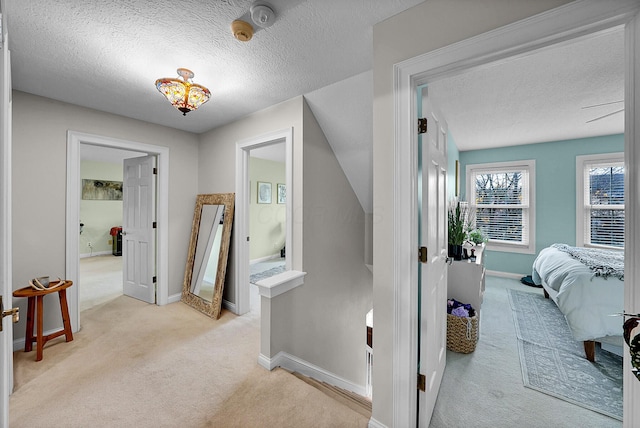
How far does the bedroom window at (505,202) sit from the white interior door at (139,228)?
544 centimetres

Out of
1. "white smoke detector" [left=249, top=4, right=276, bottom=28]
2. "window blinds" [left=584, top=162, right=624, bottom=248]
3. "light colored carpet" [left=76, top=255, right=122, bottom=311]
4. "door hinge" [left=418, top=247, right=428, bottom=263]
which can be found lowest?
"light colored carpet" [left=76, top=255, right=122, bottom=311]

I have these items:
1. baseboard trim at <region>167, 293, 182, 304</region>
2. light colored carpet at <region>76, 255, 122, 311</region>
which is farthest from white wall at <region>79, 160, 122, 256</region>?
baseboard trim at <region>167, 293, 182, 304</region>

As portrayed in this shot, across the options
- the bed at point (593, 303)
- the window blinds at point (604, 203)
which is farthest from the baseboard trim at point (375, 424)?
the window blinds at point (604, 203)

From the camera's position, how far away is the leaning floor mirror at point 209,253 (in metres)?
3.12

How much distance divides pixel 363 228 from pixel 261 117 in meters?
1.80

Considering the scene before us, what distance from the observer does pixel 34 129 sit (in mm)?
2420

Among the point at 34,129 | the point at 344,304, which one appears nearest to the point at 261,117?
the point at 34,129

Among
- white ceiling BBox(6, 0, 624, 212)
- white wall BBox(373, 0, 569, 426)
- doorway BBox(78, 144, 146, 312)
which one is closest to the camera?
white wall BBox(373, 0, 569, 426)

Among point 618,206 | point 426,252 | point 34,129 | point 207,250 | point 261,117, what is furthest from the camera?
point 618,206

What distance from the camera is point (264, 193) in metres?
6.09

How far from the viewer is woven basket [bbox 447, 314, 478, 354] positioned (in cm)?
225

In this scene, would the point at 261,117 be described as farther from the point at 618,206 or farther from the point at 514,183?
the point at 618,206

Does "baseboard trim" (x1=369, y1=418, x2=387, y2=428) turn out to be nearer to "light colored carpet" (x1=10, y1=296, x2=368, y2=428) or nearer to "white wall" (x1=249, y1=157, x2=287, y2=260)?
"light colored carpet" (x1=10, y1=296, x2=368, y2=428)

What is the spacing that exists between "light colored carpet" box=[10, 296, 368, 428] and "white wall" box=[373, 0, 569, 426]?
1.25 ft
